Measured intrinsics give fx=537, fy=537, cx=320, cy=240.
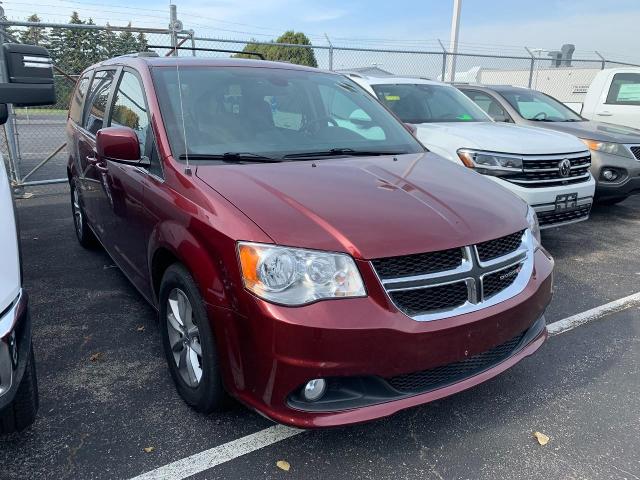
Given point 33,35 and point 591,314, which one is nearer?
point 591,314

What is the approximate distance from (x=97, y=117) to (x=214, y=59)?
48.6 inches

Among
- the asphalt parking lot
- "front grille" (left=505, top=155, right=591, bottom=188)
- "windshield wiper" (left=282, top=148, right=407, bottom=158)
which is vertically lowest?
the asphalt parking lot

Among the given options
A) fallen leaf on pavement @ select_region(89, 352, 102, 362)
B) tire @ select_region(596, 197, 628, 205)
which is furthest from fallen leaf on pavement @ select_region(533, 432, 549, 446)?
tire @ select_region(596, 197, 628, 205)

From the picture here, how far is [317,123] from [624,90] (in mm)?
8002

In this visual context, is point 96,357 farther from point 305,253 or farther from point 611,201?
point 611,201

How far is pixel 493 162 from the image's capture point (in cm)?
504

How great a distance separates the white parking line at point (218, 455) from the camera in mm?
2311

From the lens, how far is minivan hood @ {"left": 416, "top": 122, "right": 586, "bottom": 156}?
5.07 metres

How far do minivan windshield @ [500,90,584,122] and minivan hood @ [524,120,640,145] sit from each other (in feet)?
0.85

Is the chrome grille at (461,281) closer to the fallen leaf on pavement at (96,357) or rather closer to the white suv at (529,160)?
the fallen leaf on pavement at (96,357)

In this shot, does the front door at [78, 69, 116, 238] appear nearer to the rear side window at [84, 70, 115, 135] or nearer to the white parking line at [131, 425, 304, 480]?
the rear side window at [84, 70, 115, 135]

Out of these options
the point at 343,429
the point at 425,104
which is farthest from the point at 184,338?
the point at 425,104

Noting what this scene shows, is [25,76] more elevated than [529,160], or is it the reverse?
[25,76]

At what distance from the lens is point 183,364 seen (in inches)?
109
